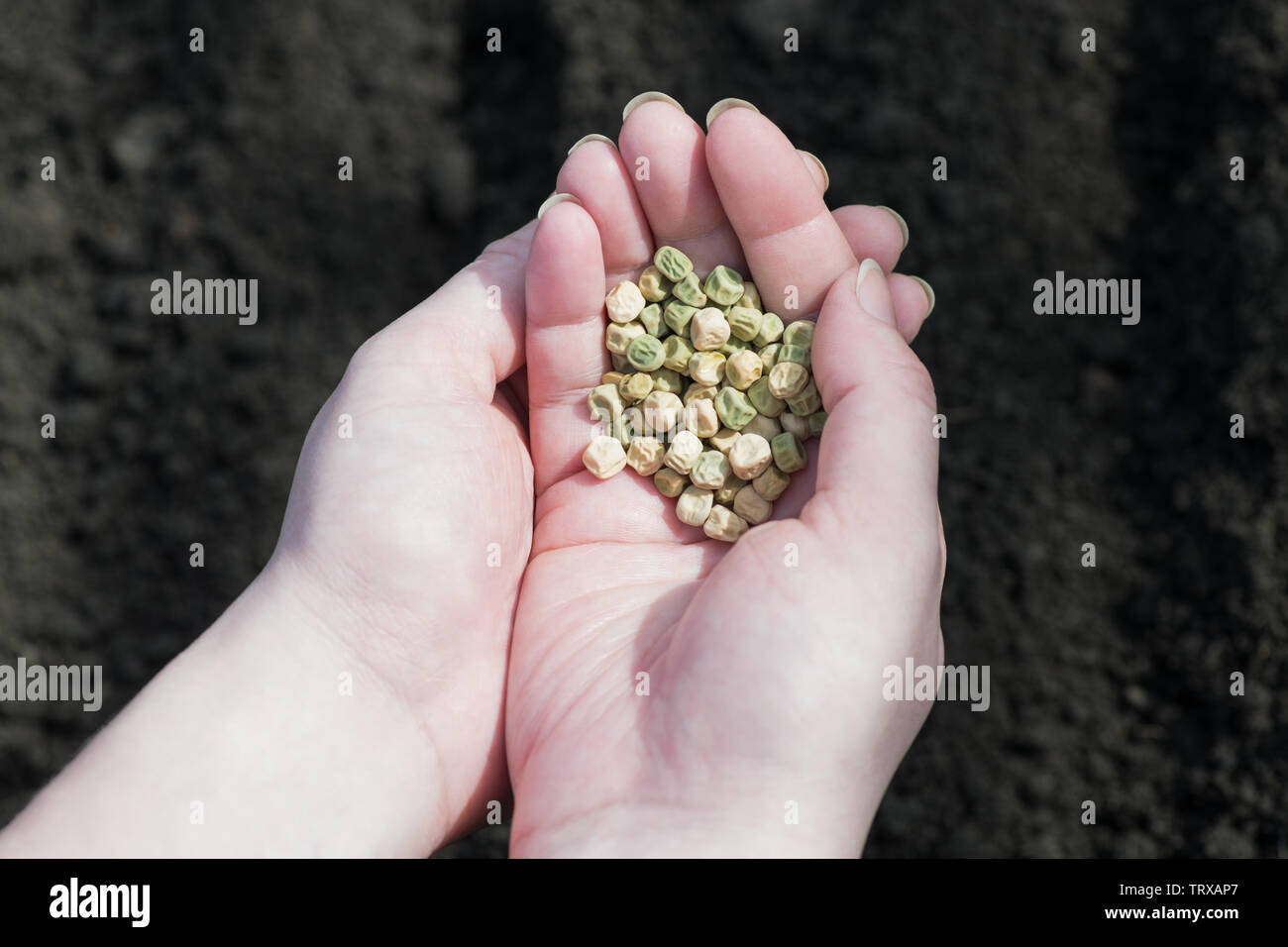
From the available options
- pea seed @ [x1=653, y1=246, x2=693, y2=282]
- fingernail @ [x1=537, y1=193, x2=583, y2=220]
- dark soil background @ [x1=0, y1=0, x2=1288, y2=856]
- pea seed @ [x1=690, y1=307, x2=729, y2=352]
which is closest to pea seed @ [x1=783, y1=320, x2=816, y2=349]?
pea seed @ [x1=690, y1=307, x2=729, y2=352]

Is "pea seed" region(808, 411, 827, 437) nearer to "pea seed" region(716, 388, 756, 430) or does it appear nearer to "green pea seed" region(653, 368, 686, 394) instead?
"pea seed" region(716, 388, 756, 430)

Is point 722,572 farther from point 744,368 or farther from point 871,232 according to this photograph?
point 871,232

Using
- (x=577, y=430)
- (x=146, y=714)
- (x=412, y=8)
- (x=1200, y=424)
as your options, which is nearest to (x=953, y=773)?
(x=1200, y=424)

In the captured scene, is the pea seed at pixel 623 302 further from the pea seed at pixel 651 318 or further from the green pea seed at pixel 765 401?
the green pea seed at pixel 765 401

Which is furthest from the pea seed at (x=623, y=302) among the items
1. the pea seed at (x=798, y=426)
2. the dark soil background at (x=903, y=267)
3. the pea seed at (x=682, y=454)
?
the dark soil background at (x=903, y=267)

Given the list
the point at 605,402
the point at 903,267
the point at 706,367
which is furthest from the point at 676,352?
the point at 903,267

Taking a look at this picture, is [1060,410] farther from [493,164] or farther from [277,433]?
[277,433]
